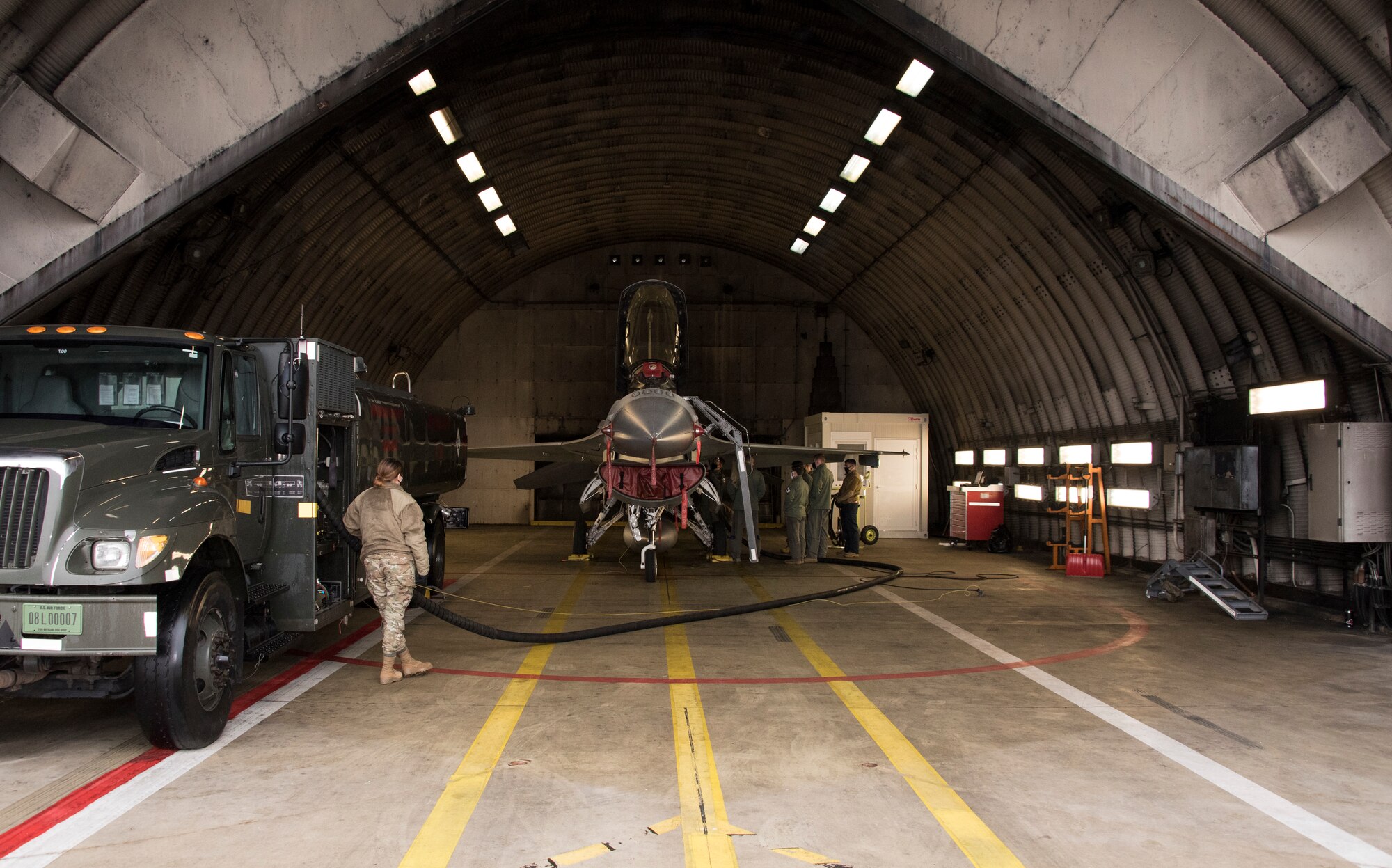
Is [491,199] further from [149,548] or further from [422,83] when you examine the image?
[149,548]

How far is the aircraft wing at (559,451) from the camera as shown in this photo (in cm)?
1366

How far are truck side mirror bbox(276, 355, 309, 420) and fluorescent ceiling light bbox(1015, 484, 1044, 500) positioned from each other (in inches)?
563

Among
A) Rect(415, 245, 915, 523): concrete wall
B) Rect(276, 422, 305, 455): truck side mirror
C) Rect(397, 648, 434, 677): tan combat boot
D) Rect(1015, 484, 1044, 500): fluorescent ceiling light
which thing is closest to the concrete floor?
Rect(397, 648, 434, 677): tan combat boot

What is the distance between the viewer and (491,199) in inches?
699

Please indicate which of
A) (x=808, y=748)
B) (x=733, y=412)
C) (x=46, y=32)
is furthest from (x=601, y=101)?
(x=808, y=748)

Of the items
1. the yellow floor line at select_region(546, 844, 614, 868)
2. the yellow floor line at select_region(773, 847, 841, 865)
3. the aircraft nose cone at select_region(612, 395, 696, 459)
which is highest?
the aircraft nose cone at select_region(612, 395, 696, 459)

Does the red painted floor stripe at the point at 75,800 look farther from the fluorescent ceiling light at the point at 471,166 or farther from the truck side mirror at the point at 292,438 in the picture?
the fluorescent ceiling light at the point at 471,166

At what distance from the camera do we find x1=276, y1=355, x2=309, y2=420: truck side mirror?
6336 millimetres

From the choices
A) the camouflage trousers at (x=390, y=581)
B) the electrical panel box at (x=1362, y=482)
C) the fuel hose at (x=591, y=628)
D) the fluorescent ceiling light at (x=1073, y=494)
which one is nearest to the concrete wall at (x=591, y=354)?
the fluorescent ceiling light at (x=1073, y=494)

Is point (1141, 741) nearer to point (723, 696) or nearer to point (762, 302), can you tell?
point (723, 696)

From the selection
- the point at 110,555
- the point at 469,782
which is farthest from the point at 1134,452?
→ the point at 110,555

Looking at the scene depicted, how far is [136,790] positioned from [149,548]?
4.09 ft

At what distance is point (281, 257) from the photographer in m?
13.8

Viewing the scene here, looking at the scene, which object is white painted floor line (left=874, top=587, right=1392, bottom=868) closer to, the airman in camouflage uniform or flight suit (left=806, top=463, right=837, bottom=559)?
the airman in camouflage uniform
